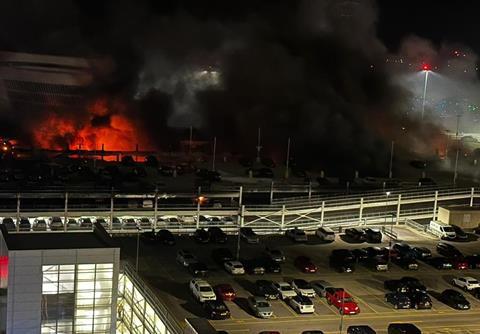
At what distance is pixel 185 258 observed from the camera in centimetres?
2136

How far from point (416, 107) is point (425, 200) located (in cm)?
2950

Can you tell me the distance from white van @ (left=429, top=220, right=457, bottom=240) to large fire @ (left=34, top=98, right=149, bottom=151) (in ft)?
64.2

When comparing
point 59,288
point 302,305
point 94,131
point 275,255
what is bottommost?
point 302,305

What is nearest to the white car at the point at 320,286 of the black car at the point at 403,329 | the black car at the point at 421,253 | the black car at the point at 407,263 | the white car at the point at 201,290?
the black car at the point at 403,329

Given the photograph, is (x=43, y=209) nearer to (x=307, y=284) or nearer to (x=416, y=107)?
(x=307, y=284)

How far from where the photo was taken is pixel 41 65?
1753 inches

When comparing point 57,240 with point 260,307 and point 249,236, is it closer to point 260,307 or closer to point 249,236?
point 260,307

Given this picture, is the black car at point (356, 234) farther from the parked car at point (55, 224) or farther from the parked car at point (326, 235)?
the parked car at point (55, 224)

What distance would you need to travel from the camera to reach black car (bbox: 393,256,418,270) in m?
22.3

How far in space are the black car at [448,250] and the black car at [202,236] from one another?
766 cm

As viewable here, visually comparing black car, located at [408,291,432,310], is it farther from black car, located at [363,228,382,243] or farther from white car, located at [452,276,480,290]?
black car, located at [363,228,382,243]

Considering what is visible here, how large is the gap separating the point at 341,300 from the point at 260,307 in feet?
7.01

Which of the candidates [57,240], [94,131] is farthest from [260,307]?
[94,131]

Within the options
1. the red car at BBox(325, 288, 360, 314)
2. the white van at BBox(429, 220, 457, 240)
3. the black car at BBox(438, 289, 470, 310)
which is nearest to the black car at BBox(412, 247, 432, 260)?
the white van at BBox(429, 220, 457, 240)
